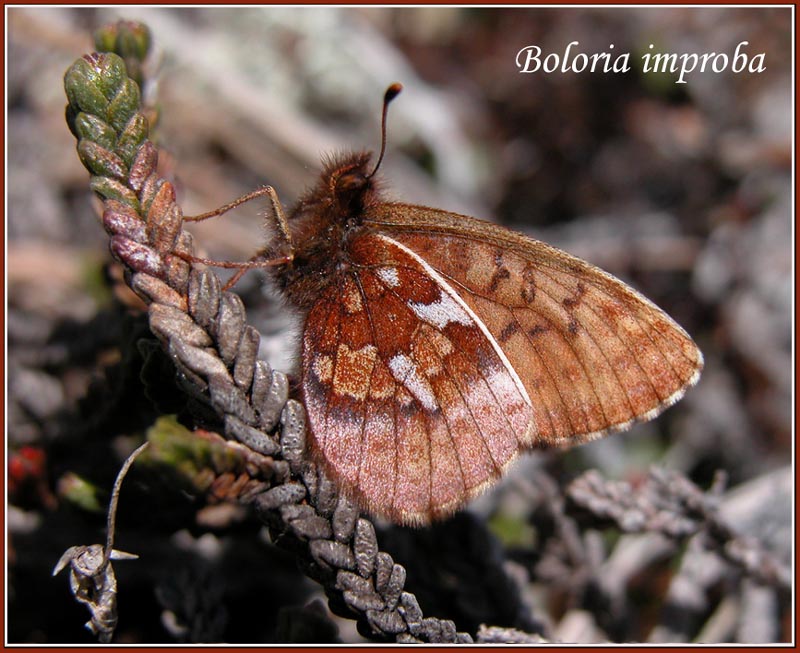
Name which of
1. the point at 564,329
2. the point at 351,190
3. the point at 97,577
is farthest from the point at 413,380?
the point at 97,577

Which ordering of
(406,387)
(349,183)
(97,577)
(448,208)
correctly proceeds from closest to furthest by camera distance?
(97,577), (406,387), (349,183), (448,208)

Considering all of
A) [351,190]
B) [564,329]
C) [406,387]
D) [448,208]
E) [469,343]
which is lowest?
[406,387]

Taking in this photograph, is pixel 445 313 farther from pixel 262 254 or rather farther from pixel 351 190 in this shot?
pixel 262 254

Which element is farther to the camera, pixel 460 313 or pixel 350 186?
pixel 350 186

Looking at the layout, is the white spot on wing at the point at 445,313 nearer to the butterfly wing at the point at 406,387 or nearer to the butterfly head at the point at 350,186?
the butterfly wing at the point at 406,387

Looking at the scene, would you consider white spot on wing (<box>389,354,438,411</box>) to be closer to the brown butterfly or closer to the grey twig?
the brown butterfly

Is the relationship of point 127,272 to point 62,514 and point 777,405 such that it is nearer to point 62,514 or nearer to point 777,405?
point 62,514

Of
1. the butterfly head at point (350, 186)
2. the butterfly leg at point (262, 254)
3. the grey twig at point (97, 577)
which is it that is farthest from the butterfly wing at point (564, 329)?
the grey twig at point (97, 577)
